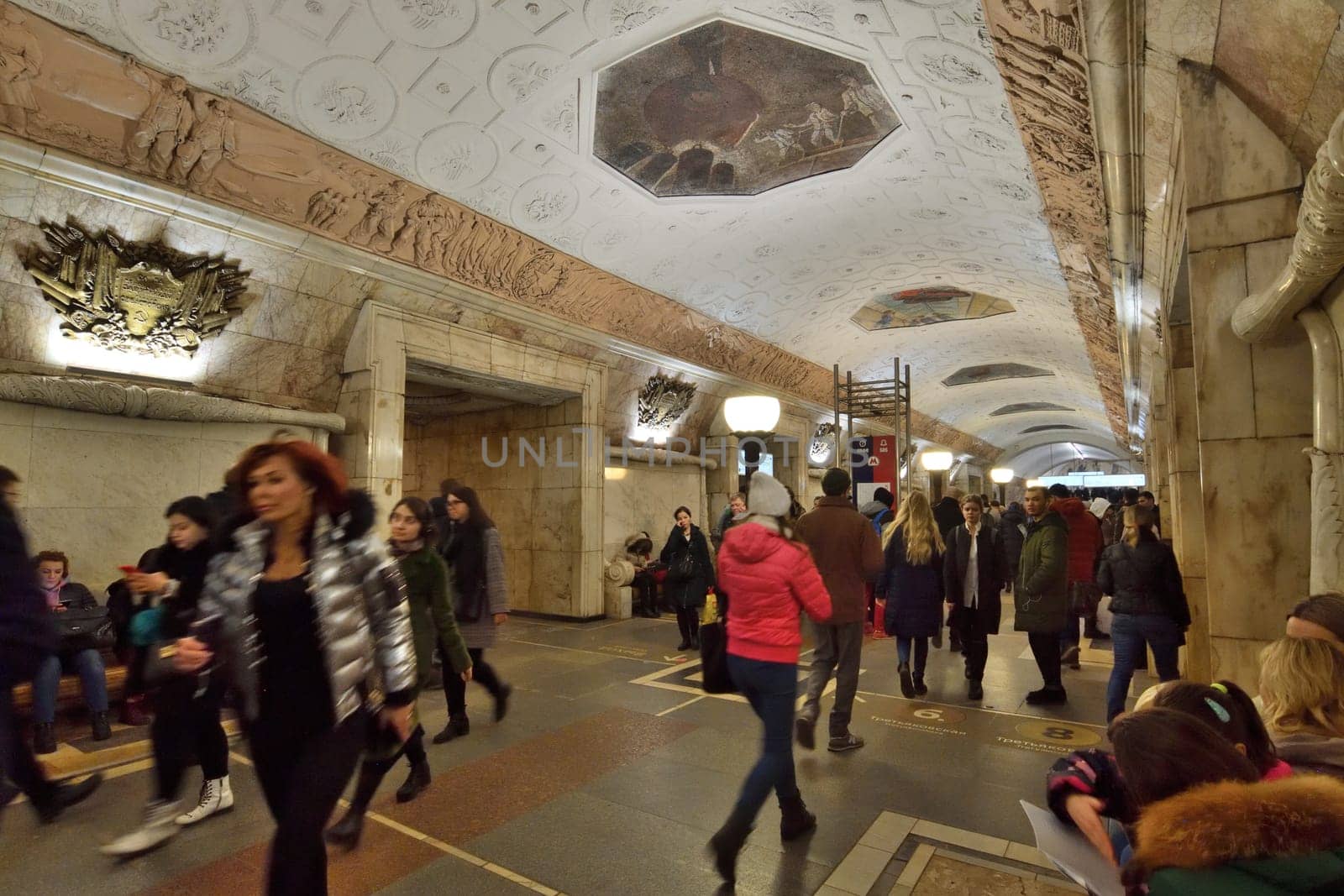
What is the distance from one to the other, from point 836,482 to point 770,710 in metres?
1.71

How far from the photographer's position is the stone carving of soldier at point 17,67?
4160 mm

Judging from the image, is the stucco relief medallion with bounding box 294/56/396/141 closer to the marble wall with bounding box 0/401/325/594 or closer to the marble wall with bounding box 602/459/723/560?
the marble wall with bounding box 0/401/325/594

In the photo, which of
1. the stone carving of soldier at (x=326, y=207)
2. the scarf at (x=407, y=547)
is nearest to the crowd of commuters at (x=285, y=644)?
the scarf at (x=407, y=547)

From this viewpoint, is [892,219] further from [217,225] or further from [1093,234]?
[217,225]

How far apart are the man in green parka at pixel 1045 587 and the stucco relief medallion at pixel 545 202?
5353 mm

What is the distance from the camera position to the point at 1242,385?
130 inches

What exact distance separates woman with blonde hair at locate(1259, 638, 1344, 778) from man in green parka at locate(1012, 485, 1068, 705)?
3.25m

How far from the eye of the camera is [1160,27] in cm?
313

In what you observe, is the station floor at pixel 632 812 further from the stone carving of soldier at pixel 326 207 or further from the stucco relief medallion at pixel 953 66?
the stucco relief medallion at pixel 953 66

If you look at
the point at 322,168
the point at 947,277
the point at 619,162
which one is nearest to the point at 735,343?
the point at 947,277

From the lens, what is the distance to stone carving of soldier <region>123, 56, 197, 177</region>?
487 cm

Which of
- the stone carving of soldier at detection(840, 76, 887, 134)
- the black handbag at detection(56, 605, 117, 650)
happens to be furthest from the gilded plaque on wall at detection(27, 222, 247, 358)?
the stone carving of soldier at detection(840, 76, 887, 134)

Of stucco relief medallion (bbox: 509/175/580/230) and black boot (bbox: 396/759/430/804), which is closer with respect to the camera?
black boot (bbox: 396/759/430/804)

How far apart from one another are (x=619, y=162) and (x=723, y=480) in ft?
22.2
